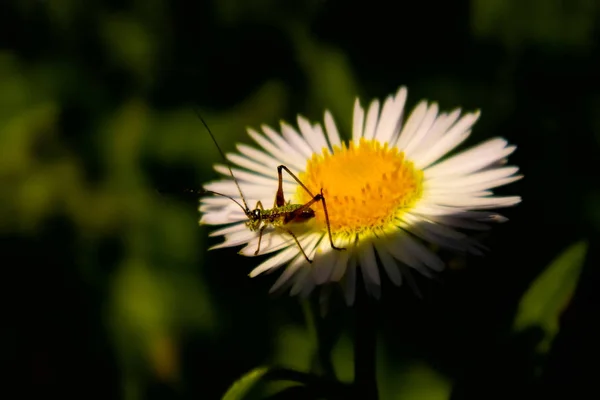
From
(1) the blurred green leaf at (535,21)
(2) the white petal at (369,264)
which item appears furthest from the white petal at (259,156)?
(1) the blurred green leaf at (535,21)

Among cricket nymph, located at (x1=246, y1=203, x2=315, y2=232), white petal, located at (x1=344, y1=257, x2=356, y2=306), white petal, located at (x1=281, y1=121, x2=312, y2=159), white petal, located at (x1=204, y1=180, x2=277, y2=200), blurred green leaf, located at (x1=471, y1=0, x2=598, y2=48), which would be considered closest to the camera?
white petal, located at (x1=344, y1=257, x2=356, y2=306)

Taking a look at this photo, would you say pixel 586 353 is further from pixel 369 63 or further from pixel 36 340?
pixel 36 340

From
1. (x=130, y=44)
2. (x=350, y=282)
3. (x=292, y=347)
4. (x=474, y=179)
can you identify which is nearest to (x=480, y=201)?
(x=474, y=179)

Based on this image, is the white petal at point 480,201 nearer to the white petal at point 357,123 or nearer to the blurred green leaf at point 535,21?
the white petal at point 357,123

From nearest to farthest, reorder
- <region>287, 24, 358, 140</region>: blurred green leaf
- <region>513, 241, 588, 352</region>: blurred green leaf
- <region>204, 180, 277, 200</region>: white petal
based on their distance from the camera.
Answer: <region>513, 241, 588, 352</region>: blurred green leaf, <region>204, 180, 277, 200</region>: white petal, <region>287, 24, 358, 140</region>: blurred green leaf

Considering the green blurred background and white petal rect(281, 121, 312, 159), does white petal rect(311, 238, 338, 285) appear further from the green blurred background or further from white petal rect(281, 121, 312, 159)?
white petal rect(281, 121, 312, 159)

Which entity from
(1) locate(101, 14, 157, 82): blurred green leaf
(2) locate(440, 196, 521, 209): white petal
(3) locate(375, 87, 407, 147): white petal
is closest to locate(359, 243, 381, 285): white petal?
(2) locate(440, 196, 521, 209): white petal

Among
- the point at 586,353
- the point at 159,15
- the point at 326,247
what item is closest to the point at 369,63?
the point at 159,15
